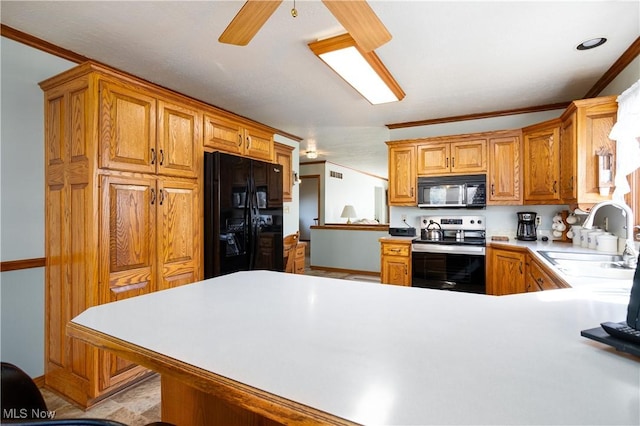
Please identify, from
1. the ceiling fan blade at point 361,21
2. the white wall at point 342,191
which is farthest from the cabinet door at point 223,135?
the white wall at point 342,191

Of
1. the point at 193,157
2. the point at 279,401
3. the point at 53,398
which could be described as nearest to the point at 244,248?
the point at 193,157

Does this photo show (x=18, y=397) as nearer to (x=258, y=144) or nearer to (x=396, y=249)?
(x=258, y=144)

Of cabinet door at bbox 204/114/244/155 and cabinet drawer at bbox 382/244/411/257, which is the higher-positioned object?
cabinet door at bbox 204/114/244/155

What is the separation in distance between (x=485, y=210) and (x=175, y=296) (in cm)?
377

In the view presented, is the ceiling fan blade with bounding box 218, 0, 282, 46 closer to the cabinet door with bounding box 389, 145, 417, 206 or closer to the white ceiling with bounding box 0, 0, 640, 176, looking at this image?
the white ceiling with bounding box 0, 0, 640, 176

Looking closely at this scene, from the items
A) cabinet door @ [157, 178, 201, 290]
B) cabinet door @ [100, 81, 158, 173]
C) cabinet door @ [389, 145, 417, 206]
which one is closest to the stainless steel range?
cabinet door @ [389, 145, 417, 206]

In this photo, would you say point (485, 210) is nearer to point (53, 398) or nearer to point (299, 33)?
point (299, 33)

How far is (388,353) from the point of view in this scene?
72 cm

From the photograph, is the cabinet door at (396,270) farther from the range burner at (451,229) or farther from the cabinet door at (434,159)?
the cabinet door at (434,159)

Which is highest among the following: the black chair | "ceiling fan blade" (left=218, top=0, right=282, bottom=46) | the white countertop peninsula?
"ceiling fan blade" (left=218, top=0, right=282, bottom=46)

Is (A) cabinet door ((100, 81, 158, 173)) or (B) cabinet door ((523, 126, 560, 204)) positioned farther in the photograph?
(B) cabinet door ((523, 126, 560, 204))

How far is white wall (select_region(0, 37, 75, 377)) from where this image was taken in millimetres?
2035

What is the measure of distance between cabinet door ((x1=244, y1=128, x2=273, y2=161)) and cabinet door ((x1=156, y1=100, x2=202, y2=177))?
1.83 ft

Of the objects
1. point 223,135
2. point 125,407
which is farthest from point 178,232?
point 125,407
